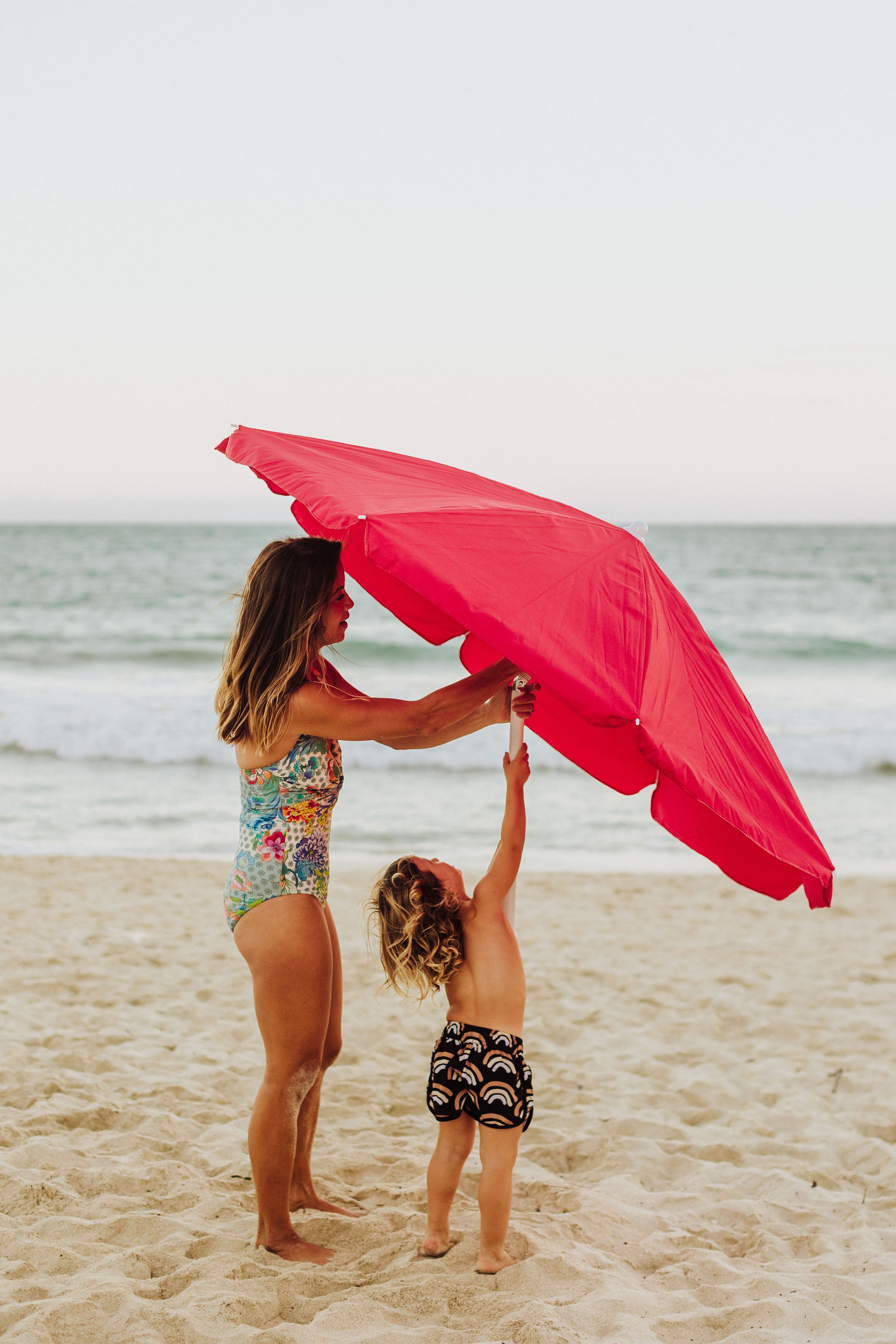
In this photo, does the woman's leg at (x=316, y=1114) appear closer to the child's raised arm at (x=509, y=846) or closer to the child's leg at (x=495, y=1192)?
the child's raised arm at (x=509, y=846)

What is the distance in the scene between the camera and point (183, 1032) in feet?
16.6

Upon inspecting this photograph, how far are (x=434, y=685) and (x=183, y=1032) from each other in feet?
46.1

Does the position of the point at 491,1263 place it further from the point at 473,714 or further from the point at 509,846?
the point at 473,714

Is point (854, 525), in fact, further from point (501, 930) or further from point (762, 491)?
point (501, 930)

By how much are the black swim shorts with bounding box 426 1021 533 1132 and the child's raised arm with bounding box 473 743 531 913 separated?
0.37 m

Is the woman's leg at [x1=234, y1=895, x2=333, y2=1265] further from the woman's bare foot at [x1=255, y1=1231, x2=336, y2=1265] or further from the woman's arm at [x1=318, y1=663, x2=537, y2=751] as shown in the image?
the woman's arm at [x1=318, y1=663, x2=537, y2=751]

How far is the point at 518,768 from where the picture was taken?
2756 millimetres

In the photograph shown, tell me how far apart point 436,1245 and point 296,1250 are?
43 centimetres

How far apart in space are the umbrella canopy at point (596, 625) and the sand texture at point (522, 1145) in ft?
4.60

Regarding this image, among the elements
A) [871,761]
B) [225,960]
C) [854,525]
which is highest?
[854,525]

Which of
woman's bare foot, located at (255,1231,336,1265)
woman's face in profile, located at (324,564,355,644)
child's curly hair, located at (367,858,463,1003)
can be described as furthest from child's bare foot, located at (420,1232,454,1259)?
woman's face in profile, located at (324,564,355,644)

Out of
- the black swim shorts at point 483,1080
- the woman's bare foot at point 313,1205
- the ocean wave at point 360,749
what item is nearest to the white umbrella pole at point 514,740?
the black swim shorts at point 483,1080

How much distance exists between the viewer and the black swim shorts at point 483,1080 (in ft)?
8.89

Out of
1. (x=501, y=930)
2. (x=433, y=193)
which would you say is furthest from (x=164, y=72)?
(x=501, y=930)
